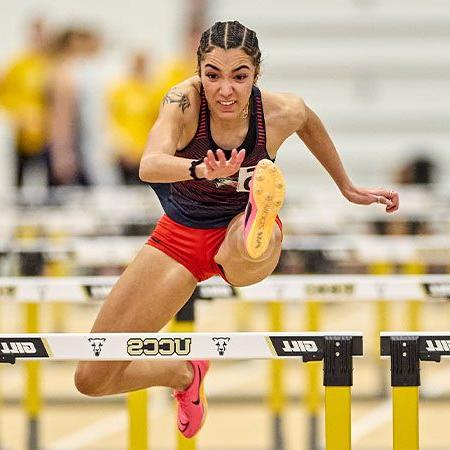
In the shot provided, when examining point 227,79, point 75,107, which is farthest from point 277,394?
point 75,107

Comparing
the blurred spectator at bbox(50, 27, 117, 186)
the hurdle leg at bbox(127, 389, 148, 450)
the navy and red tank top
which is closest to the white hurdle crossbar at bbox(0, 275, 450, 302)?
the hurdle leg at bbox(127, 389, 148, 450)

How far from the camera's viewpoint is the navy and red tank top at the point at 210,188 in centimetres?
609

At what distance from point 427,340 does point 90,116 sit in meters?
10.4

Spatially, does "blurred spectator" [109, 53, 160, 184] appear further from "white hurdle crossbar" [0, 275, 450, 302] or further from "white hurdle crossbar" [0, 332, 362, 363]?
"white hurdle crossbar" [0, 332, 362, 363]

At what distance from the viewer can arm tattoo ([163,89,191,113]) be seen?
6039 millimetres

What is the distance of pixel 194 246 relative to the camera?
6363mm

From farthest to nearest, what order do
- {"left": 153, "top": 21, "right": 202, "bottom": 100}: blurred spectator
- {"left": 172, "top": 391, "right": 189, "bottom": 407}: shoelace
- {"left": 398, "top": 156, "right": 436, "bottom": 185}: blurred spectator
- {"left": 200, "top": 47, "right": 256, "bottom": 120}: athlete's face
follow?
1. {"left": 398, "top": 156, "right": 436, "bottom": 185}: blurred spectator
2. {"left": 153, "top": 21, "right": 202, "bottom": 100}: blurred spectator
3. {"left": 172, "top": 391, "right": 189, "bottom": 407}: shoelace
4. {"left": 200, "top": 47, "right": 256, "bottom": 120}: athlete's face

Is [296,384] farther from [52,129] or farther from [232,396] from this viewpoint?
[52,129]

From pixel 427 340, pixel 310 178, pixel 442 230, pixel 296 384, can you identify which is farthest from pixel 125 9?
pixel 427 340

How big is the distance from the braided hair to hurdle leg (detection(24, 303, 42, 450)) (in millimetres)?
2450

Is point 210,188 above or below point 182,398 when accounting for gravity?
above

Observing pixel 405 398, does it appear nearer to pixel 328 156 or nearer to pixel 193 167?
pixel 193 167

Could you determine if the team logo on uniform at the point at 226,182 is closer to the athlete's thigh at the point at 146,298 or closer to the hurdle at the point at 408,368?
the athlete's thigh at the point at 146,298

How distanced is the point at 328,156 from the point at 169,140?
0.95 metres
